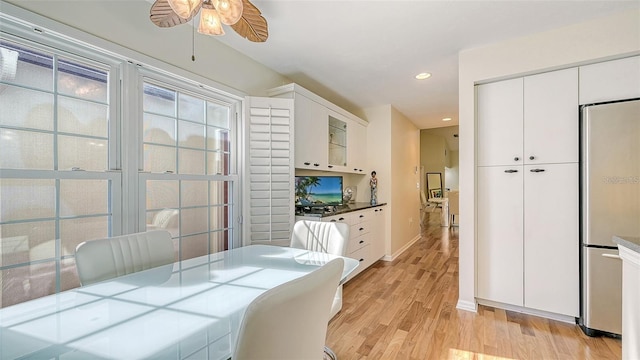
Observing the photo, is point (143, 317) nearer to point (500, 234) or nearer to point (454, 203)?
point (500, 234)

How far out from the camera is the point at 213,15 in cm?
136

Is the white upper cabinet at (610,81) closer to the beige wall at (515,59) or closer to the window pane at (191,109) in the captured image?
the beige wall at (515,59)

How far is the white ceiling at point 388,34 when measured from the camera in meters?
1.88

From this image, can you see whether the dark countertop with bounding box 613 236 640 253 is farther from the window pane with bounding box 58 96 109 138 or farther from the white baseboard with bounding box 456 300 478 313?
the window pane with bounding box 58 96 109 138

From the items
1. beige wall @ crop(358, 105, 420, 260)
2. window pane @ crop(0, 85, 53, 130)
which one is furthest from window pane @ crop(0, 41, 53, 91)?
beige wall @ crop(358, 105, 420, 260)

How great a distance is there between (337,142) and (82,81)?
2.67 m

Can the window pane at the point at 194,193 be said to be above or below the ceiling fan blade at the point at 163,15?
below

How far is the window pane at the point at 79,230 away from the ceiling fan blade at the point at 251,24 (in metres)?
1.46

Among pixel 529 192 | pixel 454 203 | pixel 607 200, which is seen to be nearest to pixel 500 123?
pixel 529 192

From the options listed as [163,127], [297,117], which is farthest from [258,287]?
[297,117]

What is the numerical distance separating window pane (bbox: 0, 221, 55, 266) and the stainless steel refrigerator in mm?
3628

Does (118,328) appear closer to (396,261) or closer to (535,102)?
(535,102)

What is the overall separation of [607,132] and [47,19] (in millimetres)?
3684

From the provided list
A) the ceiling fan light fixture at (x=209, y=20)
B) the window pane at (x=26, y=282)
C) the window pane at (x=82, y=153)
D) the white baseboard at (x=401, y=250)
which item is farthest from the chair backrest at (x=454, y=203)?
the window pane at (x=26, y=282)
